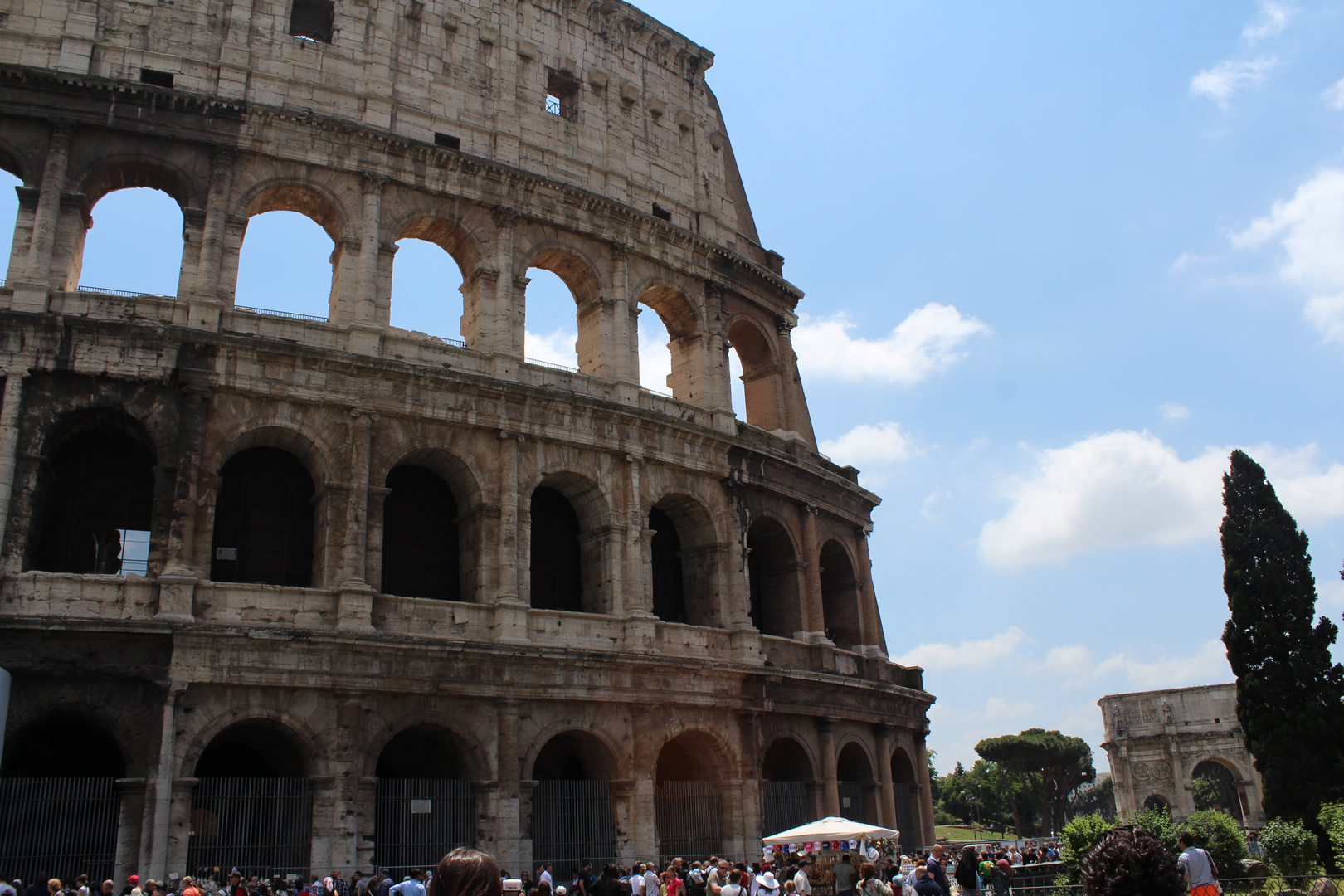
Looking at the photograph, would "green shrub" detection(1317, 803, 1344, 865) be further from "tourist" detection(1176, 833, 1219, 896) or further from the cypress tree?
"tourist" detection(1176, 833, 1219, 896)

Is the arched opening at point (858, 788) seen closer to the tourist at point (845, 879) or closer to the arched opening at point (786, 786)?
the arched opening at point (786, 786)

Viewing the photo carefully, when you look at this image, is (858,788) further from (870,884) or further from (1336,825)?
(870,884)

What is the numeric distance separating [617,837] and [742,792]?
2.93 m

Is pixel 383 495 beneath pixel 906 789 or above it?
above

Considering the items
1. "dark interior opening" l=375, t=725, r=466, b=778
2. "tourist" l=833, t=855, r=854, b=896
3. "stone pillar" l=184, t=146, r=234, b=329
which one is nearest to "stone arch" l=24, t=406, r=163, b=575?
"stone pillar" l=184, t=146, r=234, b=329

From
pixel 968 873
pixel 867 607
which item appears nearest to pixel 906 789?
pixel 867 607

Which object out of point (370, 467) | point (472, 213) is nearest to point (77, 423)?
point (370, 467)

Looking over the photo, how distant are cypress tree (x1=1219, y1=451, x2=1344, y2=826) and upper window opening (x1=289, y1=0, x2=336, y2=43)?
2633 cm

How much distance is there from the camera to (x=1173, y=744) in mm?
43531

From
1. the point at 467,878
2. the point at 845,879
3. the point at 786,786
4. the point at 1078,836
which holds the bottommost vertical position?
the point at 845,879

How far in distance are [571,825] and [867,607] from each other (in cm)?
1062

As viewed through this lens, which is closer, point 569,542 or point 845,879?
point 845,879

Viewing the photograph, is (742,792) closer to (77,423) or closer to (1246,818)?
(77,423)

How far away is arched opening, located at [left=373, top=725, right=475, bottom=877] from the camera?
1709 centimetres
